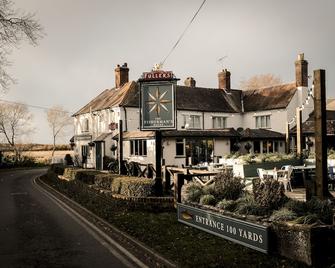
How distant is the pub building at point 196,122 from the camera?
35.8m

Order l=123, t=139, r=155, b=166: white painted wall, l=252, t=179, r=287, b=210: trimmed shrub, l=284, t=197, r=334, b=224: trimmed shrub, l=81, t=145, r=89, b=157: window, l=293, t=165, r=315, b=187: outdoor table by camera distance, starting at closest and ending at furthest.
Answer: l=284, t=197, r=334, b=224: trimmed shrub < l=252, t=179, r=287, b=210: trimmed shrub < l=293, t=165, r=315, b=187: outdoor table < l=123, t=139, r=155, b=166: white painted wall < l=81, t=145, r=89, b=157: window

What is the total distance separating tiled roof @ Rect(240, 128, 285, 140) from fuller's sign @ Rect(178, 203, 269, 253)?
26.2 metres

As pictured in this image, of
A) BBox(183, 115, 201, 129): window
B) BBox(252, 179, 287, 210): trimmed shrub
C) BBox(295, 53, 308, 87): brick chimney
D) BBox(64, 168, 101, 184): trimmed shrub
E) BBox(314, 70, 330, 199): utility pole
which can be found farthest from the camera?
BBox(183, 115, 201, 129): window

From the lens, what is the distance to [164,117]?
17156 mm

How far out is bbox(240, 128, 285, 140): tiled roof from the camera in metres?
37.9

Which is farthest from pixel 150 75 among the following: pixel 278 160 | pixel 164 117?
pixel 278 160

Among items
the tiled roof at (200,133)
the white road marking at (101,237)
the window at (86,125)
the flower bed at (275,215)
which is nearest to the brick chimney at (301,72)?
the tiled roof at (200,133)

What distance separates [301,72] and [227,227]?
114 feet

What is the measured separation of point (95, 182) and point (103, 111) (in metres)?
21.1

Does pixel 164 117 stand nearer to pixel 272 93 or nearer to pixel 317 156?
pixel 317 156

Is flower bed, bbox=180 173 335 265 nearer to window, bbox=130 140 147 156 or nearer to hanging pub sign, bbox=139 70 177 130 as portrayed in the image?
hanging pub sign, bbox=139 70 177 130

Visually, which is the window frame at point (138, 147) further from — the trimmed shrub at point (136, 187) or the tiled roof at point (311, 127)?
the trimmed shrub at point (136, 187)

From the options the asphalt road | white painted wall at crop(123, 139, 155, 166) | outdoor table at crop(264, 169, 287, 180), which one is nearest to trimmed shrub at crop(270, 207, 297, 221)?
the asphalt road

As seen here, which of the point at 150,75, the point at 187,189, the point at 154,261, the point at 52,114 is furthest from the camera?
the point at 52,114
